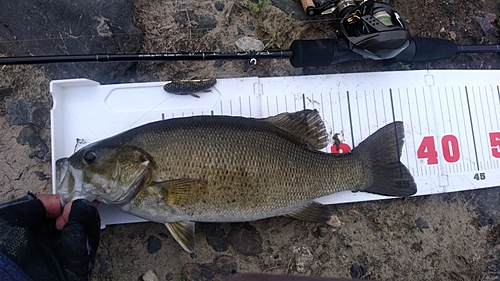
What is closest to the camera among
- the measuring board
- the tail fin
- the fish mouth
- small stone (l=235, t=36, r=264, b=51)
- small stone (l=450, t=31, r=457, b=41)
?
the fish mouth

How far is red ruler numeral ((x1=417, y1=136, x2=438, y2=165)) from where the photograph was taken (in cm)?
288

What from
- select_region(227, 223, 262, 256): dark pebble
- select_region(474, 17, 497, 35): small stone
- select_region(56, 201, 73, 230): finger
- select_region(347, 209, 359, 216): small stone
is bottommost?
select_region(227, 223, 262, 256): dark pebble

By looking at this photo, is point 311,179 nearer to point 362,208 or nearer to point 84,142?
point 362,208

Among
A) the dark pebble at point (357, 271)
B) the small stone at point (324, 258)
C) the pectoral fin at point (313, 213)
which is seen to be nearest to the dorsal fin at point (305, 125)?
the pectoral fin at point (313, 213)

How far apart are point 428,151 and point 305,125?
0.96 meters

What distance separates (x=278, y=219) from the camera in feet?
9.07

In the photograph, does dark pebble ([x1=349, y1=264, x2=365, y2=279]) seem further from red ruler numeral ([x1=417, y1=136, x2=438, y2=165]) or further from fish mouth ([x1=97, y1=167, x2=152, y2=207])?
fish mouth ([x1=97, y1=167, x2=152, y2=207])

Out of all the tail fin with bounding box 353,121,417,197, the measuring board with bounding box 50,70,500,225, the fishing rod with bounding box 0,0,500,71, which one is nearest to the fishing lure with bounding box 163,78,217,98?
the measuring board with bounding box 50,70,500,225

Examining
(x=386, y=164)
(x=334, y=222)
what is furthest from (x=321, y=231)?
(x=386, y=164)

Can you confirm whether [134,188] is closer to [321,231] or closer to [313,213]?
[313,213]

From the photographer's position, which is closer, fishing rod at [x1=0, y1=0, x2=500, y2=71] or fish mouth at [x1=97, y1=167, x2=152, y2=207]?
fish mouth at [x1=97, y1=167, x2=152, y2=207]

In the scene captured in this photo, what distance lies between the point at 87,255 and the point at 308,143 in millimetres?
1407

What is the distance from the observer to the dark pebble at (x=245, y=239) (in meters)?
2.71

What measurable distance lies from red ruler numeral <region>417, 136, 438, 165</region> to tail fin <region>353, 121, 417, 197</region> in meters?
0.35
